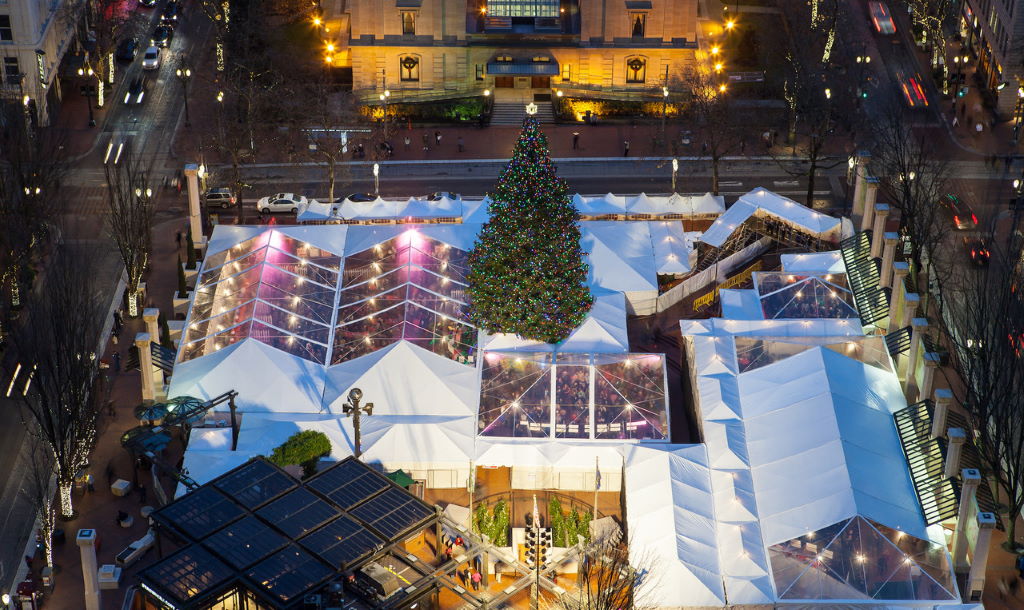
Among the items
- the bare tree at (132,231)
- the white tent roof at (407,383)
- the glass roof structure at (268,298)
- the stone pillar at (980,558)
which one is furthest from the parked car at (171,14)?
the stone pillar at (980,558)

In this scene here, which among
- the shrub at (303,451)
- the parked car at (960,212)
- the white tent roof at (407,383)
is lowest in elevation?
the shrub at (303,451)

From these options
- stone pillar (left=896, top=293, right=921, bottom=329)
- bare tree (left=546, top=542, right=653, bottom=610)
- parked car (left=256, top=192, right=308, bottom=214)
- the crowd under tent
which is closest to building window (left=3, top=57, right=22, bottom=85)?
parked car (left=256, top=192, right=308, bottom=214)

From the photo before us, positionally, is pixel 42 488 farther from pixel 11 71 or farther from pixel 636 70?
pixel 636 70

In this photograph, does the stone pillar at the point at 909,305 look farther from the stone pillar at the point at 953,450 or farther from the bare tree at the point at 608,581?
the bare tree at the point at 608,581

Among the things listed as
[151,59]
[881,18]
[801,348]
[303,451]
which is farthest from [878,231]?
[151,59]

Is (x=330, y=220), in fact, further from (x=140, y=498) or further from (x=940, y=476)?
(x=940, y=476)

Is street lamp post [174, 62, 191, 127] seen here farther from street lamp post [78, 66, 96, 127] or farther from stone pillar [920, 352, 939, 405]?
Result: stone pillar [920, 352, 939, 405]
